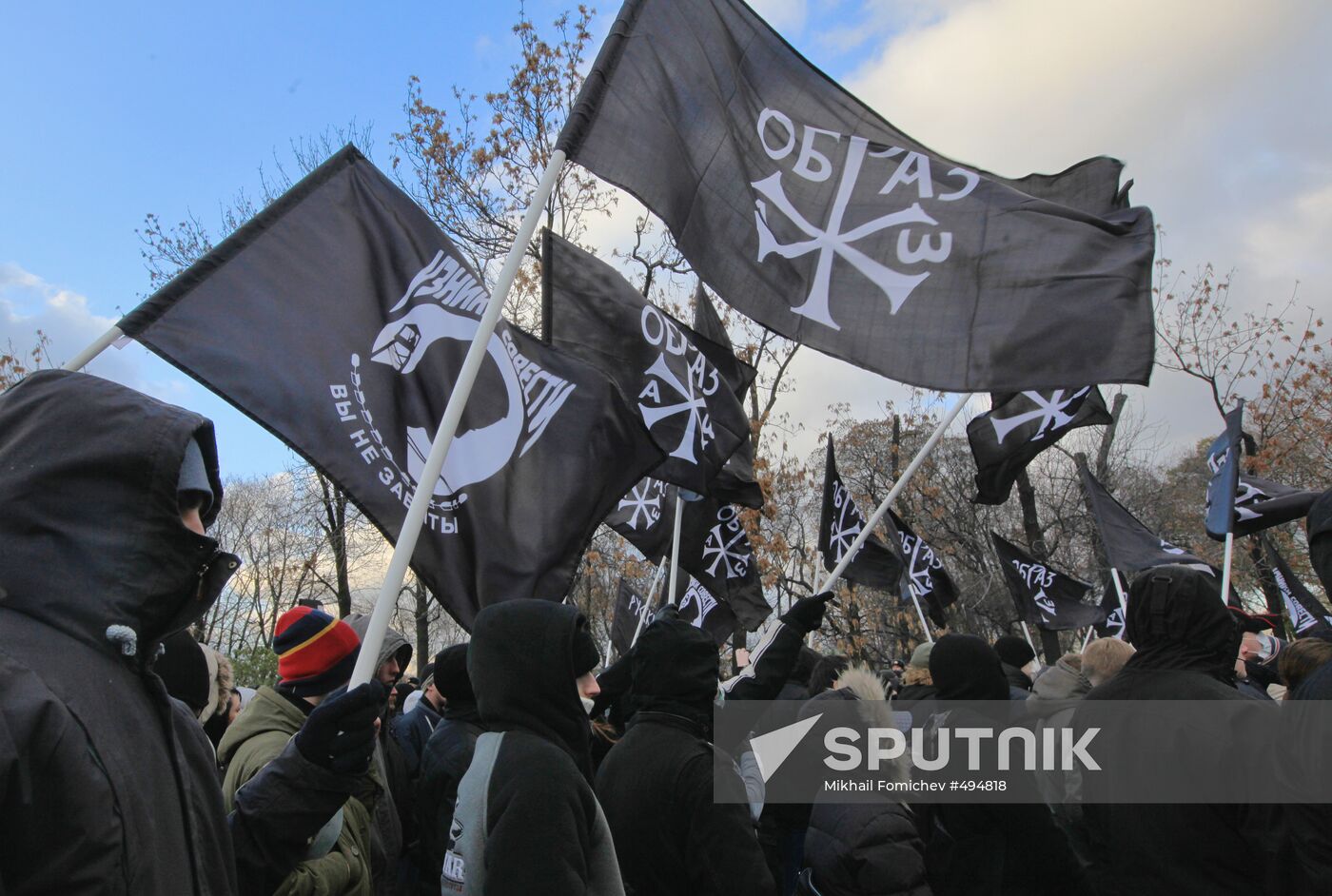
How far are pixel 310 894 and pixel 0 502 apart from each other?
195 cm

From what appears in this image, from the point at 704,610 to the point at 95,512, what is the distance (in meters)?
9.80

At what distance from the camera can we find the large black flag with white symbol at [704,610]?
1087cm

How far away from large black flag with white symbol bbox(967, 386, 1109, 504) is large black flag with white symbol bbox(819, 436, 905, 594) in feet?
4.44

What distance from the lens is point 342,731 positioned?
8.71 feet

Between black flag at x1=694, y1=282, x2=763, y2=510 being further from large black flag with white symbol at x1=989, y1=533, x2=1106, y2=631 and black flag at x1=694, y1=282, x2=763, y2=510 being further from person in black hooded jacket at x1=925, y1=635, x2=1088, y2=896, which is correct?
large black flag with white symbol at x1=989, y1=533, x2=1106, y2=631

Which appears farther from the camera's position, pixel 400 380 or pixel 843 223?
pixel 843 223

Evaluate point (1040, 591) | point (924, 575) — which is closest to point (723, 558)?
point (924, 575)

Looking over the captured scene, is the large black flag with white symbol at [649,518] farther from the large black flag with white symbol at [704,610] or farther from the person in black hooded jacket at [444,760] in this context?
the person in black hooded jacket at [444,760]

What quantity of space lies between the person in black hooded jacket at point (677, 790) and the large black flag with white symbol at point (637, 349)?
3150 mm

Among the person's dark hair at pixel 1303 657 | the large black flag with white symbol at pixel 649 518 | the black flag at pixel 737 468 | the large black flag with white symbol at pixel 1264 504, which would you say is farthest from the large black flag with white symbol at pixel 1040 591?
the person's dark hair at pixel 1303 657

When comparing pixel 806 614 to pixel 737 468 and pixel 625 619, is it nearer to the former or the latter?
pixel 737 468

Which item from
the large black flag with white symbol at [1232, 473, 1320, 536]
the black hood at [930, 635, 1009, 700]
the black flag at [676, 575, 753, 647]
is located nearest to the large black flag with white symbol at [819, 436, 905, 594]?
the black flag at [676, 575, 753, 647]

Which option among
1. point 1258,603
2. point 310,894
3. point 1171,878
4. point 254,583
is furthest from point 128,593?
point 254,583

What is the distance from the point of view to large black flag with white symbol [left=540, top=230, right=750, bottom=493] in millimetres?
7004
